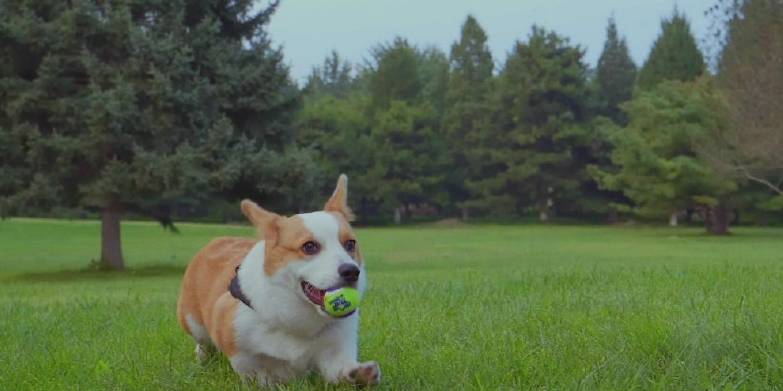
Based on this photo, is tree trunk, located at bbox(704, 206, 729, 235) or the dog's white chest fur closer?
the dog's white chest fur

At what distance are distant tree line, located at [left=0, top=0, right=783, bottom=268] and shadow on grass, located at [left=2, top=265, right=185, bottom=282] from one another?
61cm

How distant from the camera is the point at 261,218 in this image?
12.7ft

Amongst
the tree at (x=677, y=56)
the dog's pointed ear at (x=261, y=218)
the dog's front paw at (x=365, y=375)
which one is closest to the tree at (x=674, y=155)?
the tree at (x=677, y=56)

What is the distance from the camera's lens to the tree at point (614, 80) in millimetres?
58531

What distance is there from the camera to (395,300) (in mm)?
7211

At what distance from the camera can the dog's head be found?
3414mm

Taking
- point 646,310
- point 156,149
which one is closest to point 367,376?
point 646,310

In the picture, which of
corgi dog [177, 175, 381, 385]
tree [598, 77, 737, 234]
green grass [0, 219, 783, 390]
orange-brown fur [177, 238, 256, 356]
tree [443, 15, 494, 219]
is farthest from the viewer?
tree [443, 15, 494, 219]

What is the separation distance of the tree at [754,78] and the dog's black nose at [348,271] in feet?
96.7

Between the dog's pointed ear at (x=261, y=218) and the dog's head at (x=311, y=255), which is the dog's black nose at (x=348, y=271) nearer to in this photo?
the dog's head at (x=311, y=255)

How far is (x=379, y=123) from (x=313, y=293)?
176 feet

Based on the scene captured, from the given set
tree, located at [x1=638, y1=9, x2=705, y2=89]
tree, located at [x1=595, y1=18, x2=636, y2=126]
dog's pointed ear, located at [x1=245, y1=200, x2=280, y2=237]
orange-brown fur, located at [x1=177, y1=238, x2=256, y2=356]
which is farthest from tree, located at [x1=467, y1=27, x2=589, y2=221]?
dog's pointed ear, located at [x1=245, y1=200, x2=280, y2=237]

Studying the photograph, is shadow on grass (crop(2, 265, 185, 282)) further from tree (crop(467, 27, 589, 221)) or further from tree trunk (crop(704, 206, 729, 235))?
tree (crop(467, 27, 589, 221))

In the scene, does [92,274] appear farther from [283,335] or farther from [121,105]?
[283,335]
